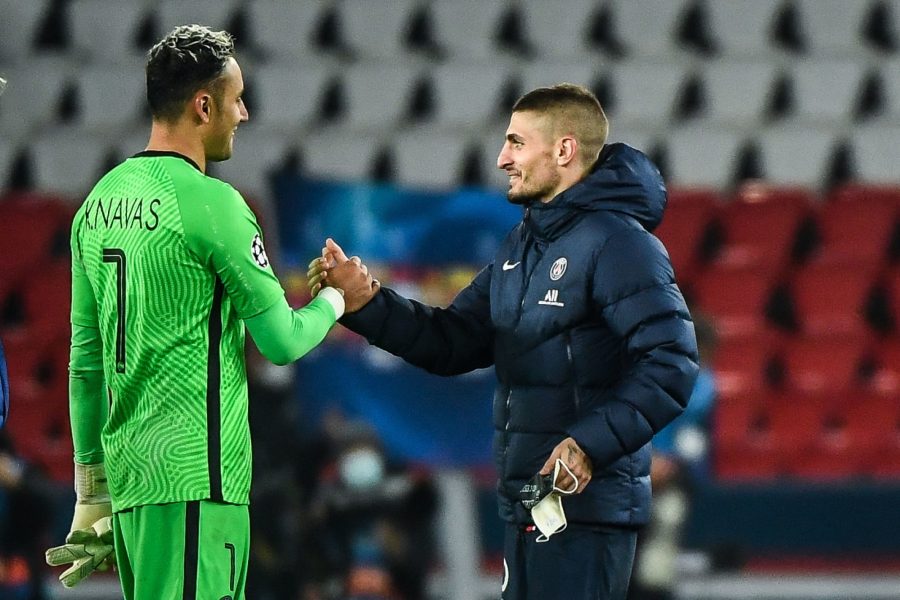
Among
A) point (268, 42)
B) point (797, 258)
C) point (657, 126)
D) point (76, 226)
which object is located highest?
point (268, 42)

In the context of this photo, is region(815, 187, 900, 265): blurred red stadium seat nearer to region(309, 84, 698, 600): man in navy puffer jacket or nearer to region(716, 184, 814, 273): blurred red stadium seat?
region(716, 184, 814, 273): blurred red stadium seat

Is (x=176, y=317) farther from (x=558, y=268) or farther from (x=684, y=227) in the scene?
(x=684, y=227)

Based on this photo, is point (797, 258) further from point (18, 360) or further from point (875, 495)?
point (18, 360)

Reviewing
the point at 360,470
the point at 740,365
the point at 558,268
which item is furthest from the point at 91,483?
the point at 740,365

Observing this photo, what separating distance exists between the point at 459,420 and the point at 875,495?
1.82 metres

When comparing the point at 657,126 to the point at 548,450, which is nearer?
the point at 548,450

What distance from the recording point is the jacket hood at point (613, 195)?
3.51m

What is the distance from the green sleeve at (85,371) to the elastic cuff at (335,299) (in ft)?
1.56

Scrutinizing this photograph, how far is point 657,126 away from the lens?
Result: 7.94m

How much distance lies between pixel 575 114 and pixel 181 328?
1.06 metres

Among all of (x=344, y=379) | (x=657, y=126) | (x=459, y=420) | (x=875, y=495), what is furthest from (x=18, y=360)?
(x=875, y=495)

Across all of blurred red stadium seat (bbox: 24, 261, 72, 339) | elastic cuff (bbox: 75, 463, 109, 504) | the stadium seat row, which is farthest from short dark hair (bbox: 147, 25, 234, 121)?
the stadium seat row

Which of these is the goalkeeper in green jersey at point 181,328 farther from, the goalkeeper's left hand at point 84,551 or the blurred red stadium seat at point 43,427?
the blurred red stadium seat at point 43,427

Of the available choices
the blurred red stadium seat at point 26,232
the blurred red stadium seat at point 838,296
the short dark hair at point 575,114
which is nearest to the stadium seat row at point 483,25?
the blurred red stadium seat at point 26,232
